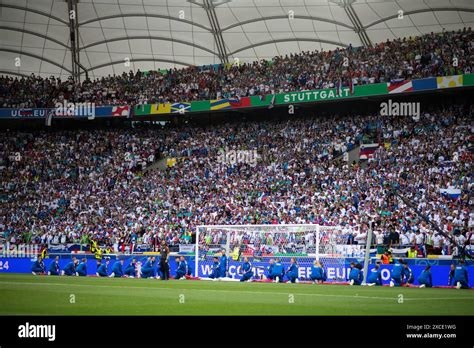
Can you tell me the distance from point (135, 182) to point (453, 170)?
2111cm

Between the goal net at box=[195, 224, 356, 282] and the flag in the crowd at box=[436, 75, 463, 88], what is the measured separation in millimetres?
13574

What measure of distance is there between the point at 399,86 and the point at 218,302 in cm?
2805

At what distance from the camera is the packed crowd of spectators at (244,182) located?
33.3 metres

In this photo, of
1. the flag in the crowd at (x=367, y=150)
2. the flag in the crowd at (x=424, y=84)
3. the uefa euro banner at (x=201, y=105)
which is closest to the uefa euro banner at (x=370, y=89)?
the flag in the crowd at (x=424, y=84)

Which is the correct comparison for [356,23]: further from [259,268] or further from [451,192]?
[259,268]

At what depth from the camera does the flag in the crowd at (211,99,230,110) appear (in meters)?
48.1

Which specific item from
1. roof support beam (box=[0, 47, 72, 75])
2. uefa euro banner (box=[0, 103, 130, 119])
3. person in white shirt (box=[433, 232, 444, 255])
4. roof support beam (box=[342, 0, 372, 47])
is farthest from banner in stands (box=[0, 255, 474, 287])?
roof support beam (box=[342, 0, 372, 47])

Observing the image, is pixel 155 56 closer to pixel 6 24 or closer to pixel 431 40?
pixel 6 24

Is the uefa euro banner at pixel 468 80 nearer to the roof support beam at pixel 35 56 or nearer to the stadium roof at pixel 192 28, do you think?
the stadium roof at pixel 192 28

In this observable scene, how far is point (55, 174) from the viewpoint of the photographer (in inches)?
1925

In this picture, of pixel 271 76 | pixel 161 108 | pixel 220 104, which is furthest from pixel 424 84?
pixel 161 108

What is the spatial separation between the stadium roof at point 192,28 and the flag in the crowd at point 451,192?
17.4 meters

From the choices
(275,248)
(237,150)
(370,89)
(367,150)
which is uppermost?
(370,89)

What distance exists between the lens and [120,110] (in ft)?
168
